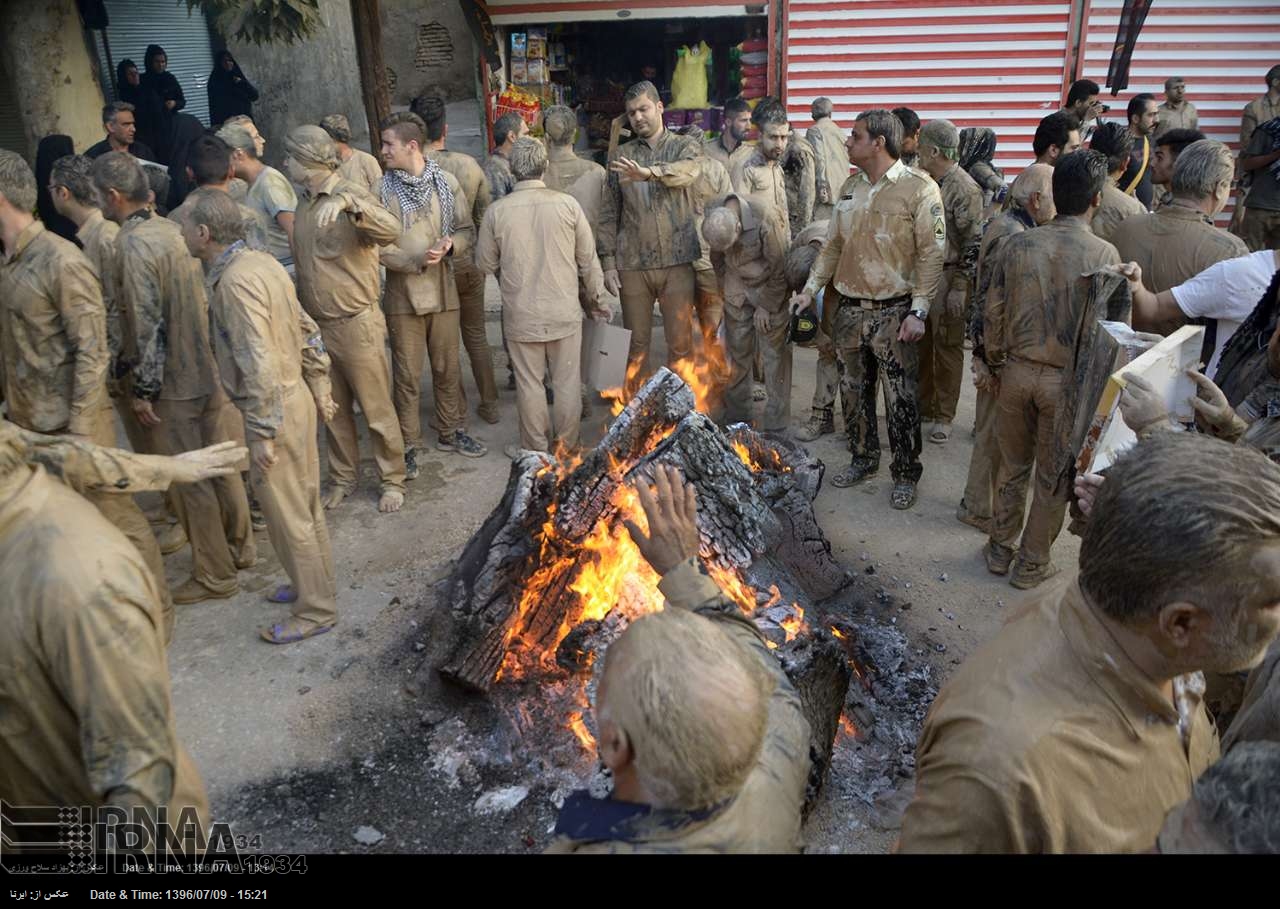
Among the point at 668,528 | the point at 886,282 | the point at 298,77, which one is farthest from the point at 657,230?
the point at 298,77

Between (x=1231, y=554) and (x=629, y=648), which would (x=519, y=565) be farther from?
(x=1231, y=554)

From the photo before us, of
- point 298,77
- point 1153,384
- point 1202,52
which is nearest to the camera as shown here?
point 1153,384

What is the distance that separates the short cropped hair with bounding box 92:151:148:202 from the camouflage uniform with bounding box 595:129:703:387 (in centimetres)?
342

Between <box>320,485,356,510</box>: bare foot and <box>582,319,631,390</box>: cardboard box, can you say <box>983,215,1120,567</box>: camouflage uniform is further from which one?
<box>320,485,356,510</box>: bare foot

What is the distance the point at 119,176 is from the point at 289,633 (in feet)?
9.38

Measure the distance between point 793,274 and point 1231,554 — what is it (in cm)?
532

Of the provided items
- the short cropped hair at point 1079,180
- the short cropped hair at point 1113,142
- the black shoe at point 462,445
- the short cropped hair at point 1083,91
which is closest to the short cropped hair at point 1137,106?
the short cropped hair at point 1083,91

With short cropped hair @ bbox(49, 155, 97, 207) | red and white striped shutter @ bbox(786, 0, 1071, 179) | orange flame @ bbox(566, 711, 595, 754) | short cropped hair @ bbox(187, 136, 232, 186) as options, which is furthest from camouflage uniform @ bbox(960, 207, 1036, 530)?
red and white striped shutter @ bbox(786, 0, 1071, 179)

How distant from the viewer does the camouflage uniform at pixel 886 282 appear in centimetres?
593

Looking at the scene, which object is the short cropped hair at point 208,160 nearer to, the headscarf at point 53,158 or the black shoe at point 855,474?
the headscarf at point 53,158

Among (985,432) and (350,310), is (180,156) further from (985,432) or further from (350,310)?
(985,432)

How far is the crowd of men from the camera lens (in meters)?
1.77

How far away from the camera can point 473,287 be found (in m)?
7.54

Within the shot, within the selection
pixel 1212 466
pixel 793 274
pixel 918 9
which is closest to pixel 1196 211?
pixel 793 274
